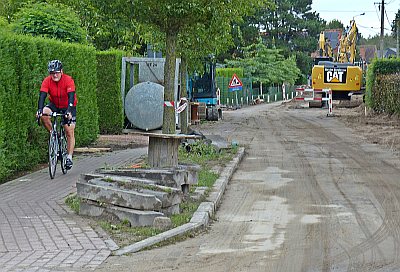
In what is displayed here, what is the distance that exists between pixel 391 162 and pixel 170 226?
9.27 metres

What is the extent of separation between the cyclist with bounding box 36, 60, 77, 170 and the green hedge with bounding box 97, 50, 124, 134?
930cm

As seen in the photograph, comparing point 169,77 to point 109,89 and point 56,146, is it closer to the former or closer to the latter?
point 56,146

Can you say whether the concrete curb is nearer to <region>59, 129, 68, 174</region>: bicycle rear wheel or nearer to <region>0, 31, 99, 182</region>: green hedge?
<region>59, 129, 68, 174</region>: bicycle rear wheel

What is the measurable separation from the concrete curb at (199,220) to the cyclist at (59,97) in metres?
2.49

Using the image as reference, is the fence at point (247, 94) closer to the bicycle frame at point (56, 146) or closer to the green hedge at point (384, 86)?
the green hedge at point (384, 86)

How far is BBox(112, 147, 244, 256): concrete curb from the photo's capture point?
26.8 ft

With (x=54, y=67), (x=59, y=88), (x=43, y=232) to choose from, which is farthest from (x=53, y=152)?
(x=43, y=232)

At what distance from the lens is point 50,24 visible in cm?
2144

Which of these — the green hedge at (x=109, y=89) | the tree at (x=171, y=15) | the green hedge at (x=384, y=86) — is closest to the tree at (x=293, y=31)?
the green hedge at (x=384, y=86)

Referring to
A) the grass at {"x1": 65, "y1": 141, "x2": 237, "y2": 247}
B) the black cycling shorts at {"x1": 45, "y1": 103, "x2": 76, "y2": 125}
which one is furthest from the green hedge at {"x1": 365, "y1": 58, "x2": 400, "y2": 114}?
the black cycling shorts at {"x1": 45, "y1": 103, "x2": 76, "y2": 125}

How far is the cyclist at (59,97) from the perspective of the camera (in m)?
12.9

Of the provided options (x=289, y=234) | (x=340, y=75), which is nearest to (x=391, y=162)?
(x=289, y=234)

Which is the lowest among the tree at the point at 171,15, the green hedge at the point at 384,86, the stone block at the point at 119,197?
the stone block at the point at 119,197

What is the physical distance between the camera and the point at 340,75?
4350 centimetres
